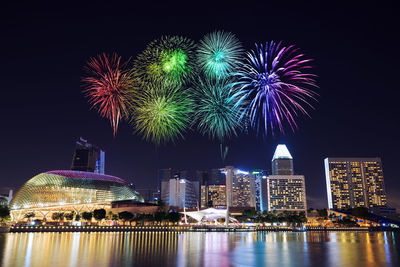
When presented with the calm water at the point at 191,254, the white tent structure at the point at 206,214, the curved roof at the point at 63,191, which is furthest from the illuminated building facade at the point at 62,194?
the calm water at the point at 191,254

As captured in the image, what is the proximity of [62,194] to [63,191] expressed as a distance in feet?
4.59

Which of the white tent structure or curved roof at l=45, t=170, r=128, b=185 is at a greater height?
curved roof at l=45, t=170, r=128, b=185

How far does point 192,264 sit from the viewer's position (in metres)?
21.9

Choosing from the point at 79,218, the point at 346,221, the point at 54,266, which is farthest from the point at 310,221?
the point at 54,266

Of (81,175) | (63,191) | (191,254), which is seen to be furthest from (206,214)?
(191,254)

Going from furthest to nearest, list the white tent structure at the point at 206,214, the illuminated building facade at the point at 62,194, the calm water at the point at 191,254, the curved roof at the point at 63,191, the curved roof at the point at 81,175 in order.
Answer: the curved roof at the point at 81,175
the curved roof at the point at 63,191
the illuminated building facade at the point at 62,194
the white tent structure at the point at 206,214
the calm water at the point at 191,254

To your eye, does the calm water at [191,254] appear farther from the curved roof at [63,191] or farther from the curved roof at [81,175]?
the curved roof at [81,175]

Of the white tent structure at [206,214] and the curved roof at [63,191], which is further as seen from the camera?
the curved roof at [63,191]

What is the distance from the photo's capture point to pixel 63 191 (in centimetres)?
13862

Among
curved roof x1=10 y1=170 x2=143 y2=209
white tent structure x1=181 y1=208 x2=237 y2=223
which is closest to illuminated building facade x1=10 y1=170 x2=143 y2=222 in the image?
curved roof x1=10 y1=170 x2=143 y2=209

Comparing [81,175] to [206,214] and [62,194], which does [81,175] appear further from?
[206,214]

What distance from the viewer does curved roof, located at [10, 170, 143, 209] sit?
13562 centimetres

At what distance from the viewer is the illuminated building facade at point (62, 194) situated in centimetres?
13512

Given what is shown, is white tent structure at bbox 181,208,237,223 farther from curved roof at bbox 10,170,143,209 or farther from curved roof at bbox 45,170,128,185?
curved roof at bbox 45,170,128,185
